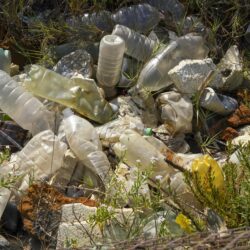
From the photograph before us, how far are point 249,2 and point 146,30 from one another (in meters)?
0.59

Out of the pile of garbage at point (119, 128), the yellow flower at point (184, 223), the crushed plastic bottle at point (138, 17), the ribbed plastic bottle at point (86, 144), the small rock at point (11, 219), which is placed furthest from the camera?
the crushed plastic bottle at point (138, 17)

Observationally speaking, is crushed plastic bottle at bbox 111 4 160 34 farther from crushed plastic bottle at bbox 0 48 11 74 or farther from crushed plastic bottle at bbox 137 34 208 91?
crushed plastic bottle at bbox 0 48 11 74

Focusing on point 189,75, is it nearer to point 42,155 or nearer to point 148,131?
point 148,131

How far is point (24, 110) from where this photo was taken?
3.15 meters

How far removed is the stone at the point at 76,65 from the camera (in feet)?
11.2

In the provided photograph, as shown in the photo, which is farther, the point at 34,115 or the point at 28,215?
the point at 34,115

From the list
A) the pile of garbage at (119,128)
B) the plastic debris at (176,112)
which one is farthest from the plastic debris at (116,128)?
the plastic debris at (176,112)

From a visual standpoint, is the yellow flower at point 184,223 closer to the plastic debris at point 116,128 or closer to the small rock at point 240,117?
the plastic debris at point 116,128

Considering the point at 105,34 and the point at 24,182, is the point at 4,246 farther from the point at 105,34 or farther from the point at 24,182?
the point at 105,34

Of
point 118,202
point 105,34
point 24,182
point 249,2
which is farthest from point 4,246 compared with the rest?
point 249,2

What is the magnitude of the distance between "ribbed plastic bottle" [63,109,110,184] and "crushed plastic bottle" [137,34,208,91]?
1.37 ft

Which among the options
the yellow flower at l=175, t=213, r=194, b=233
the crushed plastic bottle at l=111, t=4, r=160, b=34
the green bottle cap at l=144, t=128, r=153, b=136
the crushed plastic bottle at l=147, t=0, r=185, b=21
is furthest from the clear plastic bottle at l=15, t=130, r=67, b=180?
the crushed plastic bottle at l=147, t=0, r=185, b=21

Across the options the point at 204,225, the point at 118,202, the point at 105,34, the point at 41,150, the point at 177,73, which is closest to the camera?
the point at 204,225

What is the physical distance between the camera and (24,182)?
2895 millimetres
